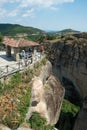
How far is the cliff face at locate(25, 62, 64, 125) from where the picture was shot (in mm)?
24978

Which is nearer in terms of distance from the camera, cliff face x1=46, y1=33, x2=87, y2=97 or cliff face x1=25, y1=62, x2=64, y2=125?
cliff face x1=25, y1=62, x2=64, y2=125

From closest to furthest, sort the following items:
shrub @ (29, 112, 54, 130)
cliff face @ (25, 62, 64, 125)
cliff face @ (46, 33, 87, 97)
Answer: shrub @ (29, 112, 54, 130), cliff face @ (25, 62, 64, 125), cliff face @ (46, 33, 87, 97)

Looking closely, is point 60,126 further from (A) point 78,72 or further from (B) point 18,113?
(B) point 18,113

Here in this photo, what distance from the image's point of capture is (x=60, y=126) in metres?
45.9

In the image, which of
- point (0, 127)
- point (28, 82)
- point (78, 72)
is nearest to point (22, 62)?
point (28, 82)

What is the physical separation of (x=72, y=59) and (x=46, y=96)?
29.0 m

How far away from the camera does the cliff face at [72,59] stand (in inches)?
2109

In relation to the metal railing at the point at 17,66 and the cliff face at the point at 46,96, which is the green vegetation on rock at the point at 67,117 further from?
the metal railing at the point at 17,66

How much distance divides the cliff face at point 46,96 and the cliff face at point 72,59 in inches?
846

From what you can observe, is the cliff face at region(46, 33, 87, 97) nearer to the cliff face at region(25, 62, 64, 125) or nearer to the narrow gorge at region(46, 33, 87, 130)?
the narrow gorge at region(46, 33, 87, 130)

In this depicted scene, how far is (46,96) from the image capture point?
2769 centimetres

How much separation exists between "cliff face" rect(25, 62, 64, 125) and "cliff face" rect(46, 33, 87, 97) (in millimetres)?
21488

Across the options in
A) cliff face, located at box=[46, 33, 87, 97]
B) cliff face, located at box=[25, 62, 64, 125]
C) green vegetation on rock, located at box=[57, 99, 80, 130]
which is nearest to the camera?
cliff face, located at box=[25, 62, 64, 125]

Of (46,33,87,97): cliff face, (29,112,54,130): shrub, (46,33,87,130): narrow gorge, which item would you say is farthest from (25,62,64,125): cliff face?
(46,33,87,97): cliff face
